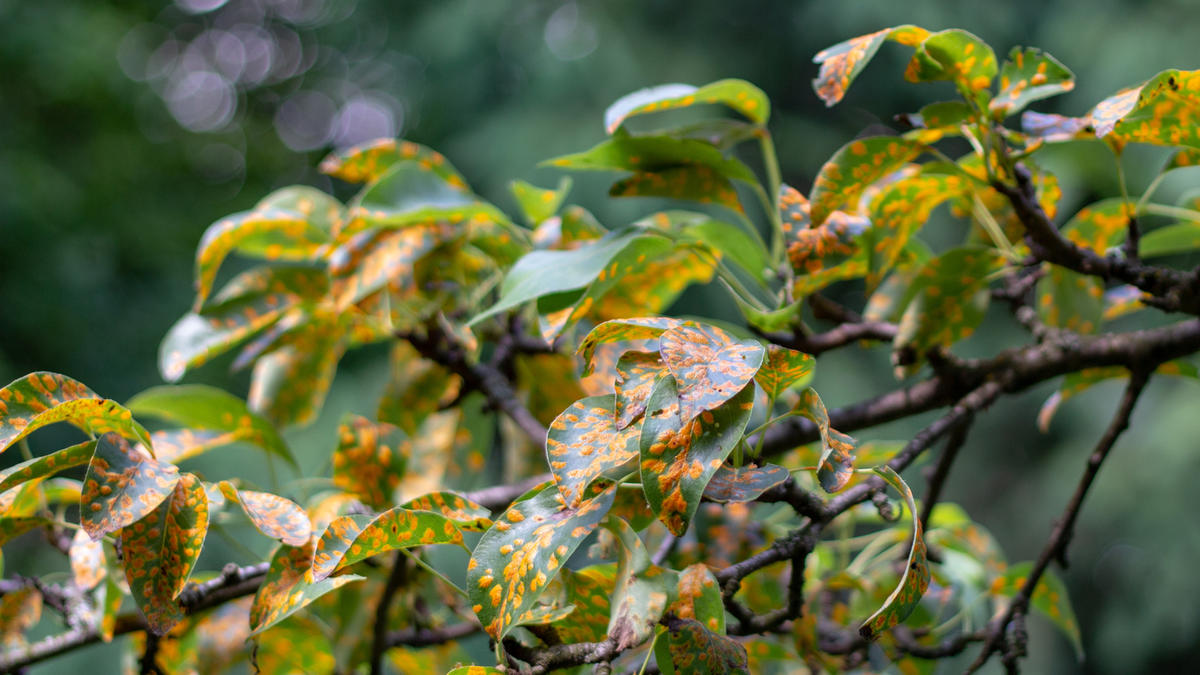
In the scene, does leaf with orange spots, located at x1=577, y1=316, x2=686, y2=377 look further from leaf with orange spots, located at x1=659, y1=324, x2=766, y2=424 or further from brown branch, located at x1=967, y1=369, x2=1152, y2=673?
brown branch, located at x1=967, y1=369, x2=1152, y2=673

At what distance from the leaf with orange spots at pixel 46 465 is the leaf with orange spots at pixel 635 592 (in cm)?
23

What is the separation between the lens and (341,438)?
1.91 feet

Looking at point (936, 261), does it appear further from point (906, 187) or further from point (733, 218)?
point (733, 218)

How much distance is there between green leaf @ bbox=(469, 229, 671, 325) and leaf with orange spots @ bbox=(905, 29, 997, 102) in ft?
0.52

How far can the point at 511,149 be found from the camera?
2.89m

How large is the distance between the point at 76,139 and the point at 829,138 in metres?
3.33

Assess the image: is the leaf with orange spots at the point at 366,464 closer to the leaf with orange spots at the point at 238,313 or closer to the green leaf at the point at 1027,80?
the leaf with orange spots at the point at 238,313

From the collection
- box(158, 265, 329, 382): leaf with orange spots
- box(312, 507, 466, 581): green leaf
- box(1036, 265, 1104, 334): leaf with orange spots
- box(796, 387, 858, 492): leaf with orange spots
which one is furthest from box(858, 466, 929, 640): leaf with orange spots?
box(158, 265, 329, 382): leaf with orange spots

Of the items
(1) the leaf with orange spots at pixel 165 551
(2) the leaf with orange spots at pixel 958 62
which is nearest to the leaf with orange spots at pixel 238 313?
(1) the leaf with orange spots at pixel 165 551

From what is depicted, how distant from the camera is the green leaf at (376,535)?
323mm

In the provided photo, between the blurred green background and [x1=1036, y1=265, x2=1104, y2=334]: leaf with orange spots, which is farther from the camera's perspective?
the blurred green background

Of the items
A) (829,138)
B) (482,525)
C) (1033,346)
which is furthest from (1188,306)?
(829,138)

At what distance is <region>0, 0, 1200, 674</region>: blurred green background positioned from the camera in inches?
99.7

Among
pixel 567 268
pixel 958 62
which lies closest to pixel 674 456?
pixel 567 268
